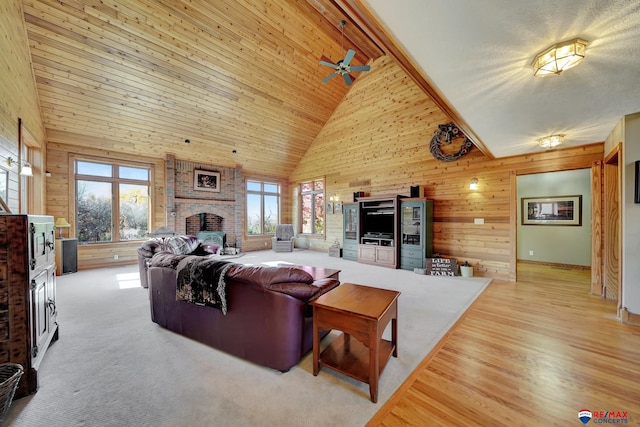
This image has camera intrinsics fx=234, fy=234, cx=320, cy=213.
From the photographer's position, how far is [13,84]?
130 inches

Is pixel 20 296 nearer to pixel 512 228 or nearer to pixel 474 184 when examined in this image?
pixel 474 184

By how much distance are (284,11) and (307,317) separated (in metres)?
5.55

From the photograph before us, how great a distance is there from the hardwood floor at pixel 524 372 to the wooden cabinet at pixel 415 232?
2325mm

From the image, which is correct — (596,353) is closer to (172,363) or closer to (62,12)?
(172,363)

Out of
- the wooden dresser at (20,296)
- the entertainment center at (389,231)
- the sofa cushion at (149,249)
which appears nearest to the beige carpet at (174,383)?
the wooden dresser at (20,296)

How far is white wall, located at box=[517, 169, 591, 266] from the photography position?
5461 millimetres

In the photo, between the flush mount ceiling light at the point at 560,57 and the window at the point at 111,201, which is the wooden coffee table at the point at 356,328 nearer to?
the flush mount ceiling light at the point at 560,57

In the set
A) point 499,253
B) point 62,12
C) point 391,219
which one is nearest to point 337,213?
point 391,219

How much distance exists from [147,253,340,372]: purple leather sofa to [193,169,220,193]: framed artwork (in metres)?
6.05

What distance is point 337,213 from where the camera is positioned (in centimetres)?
805

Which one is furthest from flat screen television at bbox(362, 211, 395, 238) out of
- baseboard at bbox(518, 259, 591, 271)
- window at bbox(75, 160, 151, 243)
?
window at bbox(75, 160, 151, 243)

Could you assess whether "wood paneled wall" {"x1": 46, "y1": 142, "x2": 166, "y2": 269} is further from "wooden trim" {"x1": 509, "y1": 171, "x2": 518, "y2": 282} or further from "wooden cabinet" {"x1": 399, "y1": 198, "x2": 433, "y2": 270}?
"wooden trim" {"x1": 509, "y1": 171, "x2": 518, "y2": 282}

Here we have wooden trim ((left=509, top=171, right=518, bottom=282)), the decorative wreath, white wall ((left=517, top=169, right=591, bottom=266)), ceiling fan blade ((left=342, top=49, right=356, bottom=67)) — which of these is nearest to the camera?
ceiling fan blade ((left=342, top=49, right=356, bottom=67))

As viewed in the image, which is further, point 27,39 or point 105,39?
point 105,39
